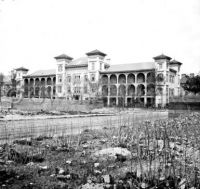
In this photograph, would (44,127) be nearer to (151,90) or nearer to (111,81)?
(151,90)

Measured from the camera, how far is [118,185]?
3.09m

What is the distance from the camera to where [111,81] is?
208 feet

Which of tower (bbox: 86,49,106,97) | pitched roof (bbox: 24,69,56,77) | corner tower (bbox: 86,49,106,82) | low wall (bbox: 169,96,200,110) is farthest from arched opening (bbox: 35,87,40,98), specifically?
low wall (bbox: 169,96,200,110)

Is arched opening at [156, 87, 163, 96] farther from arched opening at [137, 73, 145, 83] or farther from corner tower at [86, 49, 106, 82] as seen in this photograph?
corner tower at [86, 49, 106, 82]

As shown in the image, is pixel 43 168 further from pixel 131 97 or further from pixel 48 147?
pixel 131 97

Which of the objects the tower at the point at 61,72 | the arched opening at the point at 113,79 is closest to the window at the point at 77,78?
the tower at the point at 61,72

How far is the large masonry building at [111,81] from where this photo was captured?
55812 mm

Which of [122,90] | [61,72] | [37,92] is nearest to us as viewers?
[122,90]

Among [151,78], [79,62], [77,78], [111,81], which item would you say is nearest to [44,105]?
[151,78]

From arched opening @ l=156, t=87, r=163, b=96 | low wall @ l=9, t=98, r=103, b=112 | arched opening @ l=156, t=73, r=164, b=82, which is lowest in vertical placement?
low wall @ l=9, t=98, r=103, b=112

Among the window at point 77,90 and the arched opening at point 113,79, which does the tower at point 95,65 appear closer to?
the arched opening at point 113,79

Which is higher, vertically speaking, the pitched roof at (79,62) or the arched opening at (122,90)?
the pitched roof at (79,62)

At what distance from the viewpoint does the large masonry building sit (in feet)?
183

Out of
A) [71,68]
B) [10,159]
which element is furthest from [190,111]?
[71,68]
